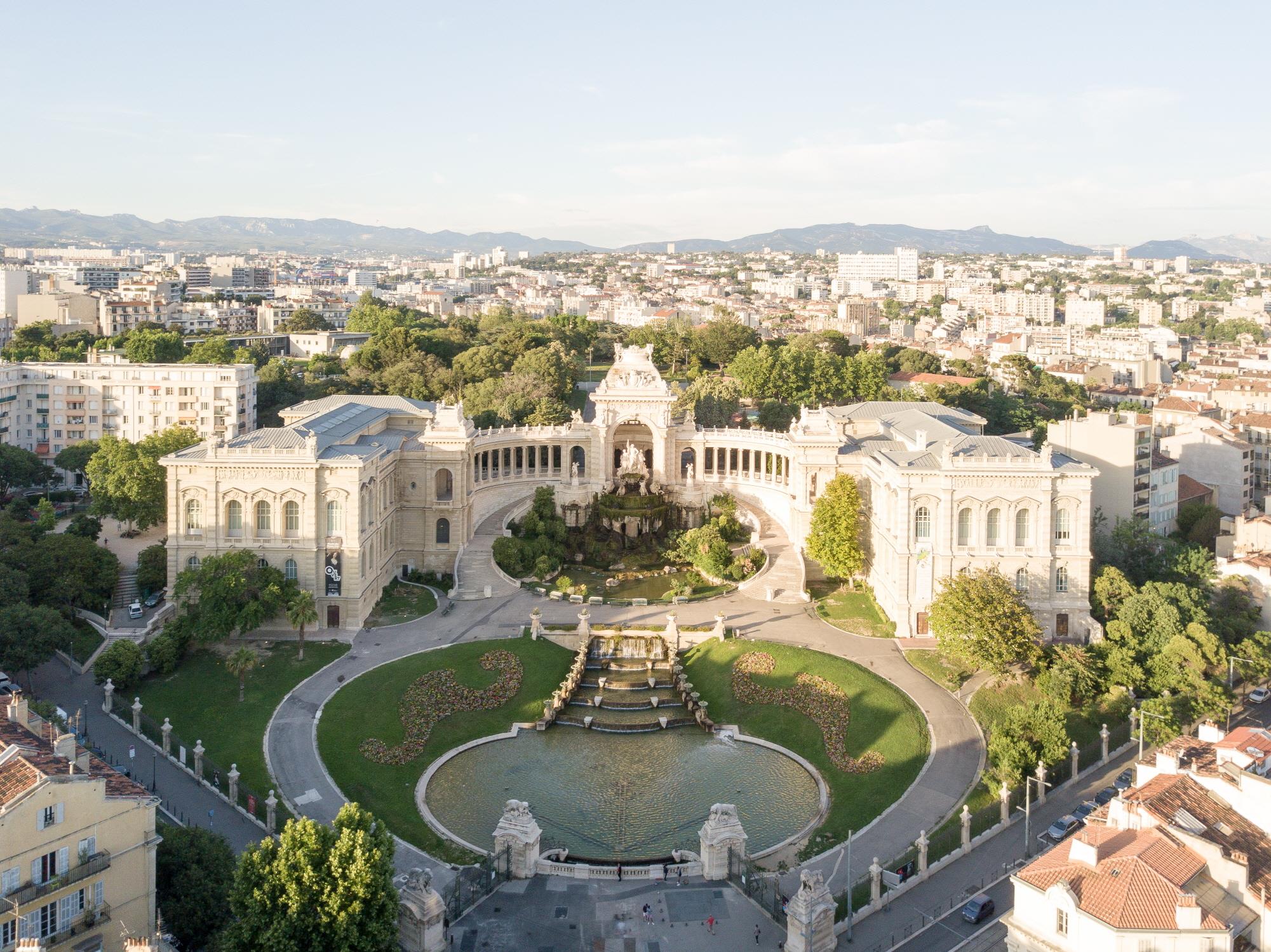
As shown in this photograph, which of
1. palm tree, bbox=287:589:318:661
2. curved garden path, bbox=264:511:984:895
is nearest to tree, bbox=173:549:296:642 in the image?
palm tree, bbox=287:589:318:661

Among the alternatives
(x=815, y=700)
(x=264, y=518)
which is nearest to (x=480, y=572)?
(x=264, y=518)

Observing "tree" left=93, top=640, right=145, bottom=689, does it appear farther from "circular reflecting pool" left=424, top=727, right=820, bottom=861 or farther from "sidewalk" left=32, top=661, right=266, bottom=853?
"circular reflecting pool" left=424, top=727, right=820, bottom=861

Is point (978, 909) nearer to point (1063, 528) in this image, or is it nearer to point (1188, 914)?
point (1188, 914)

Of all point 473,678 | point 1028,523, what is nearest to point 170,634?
point 473,678

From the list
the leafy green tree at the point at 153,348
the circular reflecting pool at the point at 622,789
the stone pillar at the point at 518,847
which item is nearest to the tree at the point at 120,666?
the circular reflecting pool at the point at 622,789

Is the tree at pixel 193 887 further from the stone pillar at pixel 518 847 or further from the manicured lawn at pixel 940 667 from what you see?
the manicured lawn at pixel 940 667

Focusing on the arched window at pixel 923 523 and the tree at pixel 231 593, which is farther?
the arched window at pixel 923 523
